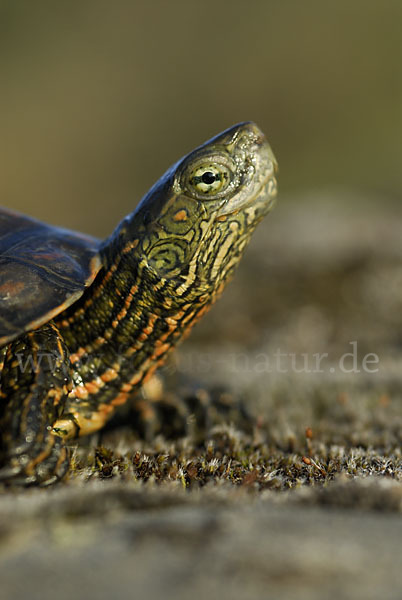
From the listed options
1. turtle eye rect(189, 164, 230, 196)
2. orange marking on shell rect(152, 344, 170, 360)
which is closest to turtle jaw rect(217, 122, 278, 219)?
turtle eye rect(189, 164, 230, 196)

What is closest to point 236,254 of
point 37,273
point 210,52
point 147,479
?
point 37,273

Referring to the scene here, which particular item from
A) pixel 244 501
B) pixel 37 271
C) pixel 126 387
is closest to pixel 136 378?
pixel 126 387

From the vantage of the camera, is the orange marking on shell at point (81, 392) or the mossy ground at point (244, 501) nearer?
the mossy ground at point (244, 501)

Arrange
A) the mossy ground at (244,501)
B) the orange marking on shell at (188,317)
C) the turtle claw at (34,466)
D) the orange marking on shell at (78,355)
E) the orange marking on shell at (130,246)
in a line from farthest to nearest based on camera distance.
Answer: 1. the orange marking on shell at (78,355)
2. the orange marking on shell at (188,317)
3. the orange marking on shell at (130,246)
4. the turtle claw at (34,466)
5. the mossy ground at (244,501)

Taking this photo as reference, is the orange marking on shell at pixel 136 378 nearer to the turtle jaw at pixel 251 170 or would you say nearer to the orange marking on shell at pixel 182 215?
the orange marking on shell at pixel 182 215

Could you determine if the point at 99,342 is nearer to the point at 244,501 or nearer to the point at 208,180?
the point at 208,180

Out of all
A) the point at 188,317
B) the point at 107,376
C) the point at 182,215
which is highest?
the point at 182,215

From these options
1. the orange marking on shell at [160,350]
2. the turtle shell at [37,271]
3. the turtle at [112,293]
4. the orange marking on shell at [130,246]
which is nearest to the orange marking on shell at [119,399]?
the turtle at [112,293]
